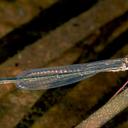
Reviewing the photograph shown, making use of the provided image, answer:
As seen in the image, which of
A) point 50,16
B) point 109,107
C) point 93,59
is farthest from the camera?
point 50,16

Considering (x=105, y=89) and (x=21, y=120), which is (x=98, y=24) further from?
(x=21, y=120)

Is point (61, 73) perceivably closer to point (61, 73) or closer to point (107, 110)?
point (61, 73)

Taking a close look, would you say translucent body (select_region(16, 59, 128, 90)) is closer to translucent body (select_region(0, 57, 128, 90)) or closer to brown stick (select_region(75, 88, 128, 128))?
translucent body (select_region(0, 57, 128, 90))

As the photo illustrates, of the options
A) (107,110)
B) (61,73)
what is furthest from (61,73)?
(107,110)

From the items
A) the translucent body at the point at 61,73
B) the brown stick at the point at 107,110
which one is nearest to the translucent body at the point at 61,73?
the translucent body at the point at 61,73

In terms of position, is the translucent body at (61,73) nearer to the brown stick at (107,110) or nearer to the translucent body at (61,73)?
the translucent body at (61,73)

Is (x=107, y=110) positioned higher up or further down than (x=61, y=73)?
further down

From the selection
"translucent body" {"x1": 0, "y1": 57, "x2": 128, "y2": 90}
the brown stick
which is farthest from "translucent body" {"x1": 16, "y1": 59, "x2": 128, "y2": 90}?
the brown stick

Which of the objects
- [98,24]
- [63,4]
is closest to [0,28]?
[63,4]

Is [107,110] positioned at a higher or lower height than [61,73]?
lower

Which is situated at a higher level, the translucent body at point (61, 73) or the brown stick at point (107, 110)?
the translucent body at point (61, 73)

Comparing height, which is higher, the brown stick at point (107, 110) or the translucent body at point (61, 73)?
the translucent body at point (61, 73)
